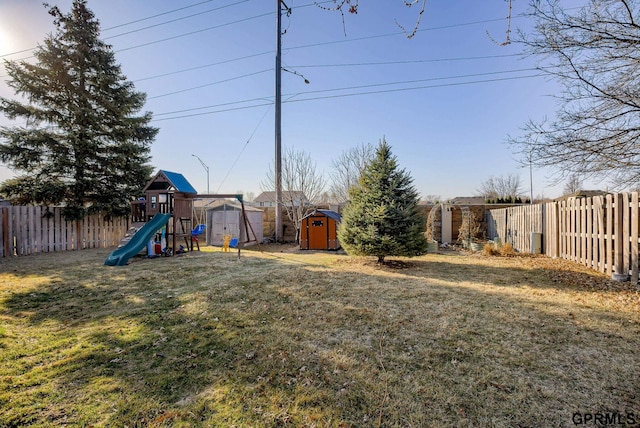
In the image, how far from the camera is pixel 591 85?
16.2 feet

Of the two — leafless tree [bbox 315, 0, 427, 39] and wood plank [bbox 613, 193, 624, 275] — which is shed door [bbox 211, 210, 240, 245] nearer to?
leafless tree [bbox 315, 0, 427, 39]

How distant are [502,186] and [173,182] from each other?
51.4 m

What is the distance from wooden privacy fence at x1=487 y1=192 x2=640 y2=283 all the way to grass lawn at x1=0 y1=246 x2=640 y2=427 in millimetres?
736

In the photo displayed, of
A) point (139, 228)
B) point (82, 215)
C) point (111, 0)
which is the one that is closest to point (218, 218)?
point (139, 228)

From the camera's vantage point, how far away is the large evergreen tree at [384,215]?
7402 mm

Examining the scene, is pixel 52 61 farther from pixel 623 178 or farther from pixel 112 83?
pixel 623 178

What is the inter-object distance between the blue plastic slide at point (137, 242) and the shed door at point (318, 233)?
5880mm

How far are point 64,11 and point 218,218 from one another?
1120 centimetres

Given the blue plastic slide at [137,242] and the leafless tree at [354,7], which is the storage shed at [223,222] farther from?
the leafless tree at [354,7]

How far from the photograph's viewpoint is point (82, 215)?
38.3 ft

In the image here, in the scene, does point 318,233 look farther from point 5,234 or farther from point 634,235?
point 5,234

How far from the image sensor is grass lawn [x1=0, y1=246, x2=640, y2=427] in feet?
7.06

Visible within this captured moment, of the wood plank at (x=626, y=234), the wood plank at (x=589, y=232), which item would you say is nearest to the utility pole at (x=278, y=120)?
the wood plank at (x=589, y=232)

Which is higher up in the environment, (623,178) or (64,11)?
(64,11)
